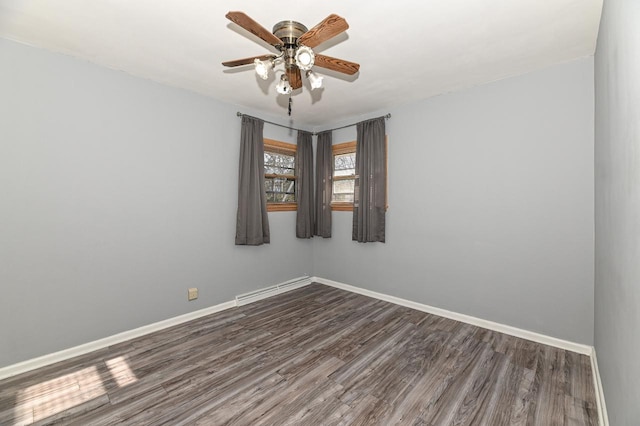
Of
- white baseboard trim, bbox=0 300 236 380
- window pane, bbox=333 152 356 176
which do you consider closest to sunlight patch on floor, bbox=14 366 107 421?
white baseboard trim, bbox=0 300 236 380

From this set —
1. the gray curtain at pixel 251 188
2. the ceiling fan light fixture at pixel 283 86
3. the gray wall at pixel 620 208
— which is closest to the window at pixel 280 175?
the gray curtain at pixel 251 188

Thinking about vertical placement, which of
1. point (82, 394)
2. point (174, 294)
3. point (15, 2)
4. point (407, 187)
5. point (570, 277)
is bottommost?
point (82, 394)

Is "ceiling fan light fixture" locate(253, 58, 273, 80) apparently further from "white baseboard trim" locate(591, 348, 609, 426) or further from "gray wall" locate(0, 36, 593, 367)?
"white baseboard trim" locate(591, 348, 609, 426)

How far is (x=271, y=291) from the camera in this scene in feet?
12.9

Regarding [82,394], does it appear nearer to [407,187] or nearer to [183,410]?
[183,410]

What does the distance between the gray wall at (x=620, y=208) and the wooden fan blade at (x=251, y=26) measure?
1647mm

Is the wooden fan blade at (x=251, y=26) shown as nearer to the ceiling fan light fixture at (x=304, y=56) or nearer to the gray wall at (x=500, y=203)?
the ceiling fan light fixture at (x=304, y=56)

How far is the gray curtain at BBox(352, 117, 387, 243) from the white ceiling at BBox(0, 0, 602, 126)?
82 cm

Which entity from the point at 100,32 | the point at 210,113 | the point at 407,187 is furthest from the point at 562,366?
the point at 100,32

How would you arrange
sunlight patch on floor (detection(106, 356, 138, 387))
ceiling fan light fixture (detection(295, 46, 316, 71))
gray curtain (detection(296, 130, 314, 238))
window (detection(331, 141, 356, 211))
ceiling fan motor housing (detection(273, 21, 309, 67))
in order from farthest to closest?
gray curtain (detection(296, 130, 314, 238)), window (detection(331, 141, 356, 211)), sunlight patch on floor (detection(106, 356, 138, 387)), ceiling fan motor housing (detection(273, 21, 309, 67)), ceiling fan light fixture (detection(295, 46, 316, 71))

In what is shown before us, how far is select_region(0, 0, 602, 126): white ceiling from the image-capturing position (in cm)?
182

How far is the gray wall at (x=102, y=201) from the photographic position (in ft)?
7.15

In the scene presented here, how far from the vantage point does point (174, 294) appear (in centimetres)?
304

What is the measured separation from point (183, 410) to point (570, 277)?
130 inches
